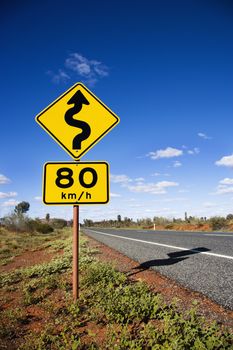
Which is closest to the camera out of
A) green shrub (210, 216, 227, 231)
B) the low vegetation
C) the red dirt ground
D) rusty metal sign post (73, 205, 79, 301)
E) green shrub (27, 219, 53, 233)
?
the low vegetation

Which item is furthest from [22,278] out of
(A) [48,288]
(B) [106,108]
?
(B) [106,108]

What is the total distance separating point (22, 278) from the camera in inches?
239

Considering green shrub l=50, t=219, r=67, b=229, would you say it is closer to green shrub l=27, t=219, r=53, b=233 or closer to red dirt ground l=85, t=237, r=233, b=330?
green shrub l=27, t=219, r=53, b=233

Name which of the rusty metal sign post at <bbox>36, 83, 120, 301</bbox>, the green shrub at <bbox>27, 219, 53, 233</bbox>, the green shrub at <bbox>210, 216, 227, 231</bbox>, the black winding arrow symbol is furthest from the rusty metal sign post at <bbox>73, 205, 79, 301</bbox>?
the green shrub at <bbox>27, 219, 53, 233</bbox>

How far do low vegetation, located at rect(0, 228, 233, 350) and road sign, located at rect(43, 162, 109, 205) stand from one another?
1.34 meters

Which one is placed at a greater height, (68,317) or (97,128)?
(97,128)

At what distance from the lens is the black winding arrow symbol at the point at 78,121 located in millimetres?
4344

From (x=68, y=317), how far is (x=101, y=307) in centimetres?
41

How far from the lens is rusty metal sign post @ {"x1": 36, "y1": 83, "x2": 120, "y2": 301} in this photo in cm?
413

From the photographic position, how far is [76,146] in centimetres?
431

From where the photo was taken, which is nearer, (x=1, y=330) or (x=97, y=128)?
(x=1, y=330)

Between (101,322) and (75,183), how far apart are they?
1779 millimetres

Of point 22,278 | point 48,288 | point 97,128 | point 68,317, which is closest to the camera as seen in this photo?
point 68,317

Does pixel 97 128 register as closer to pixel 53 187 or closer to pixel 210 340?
pixel 53 187
